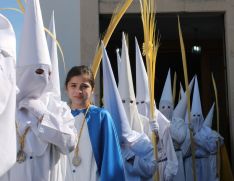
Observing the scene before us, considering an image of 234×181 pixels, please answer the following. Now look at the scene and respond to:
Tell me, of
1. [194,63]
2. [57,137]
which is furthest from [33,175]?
[194,63]

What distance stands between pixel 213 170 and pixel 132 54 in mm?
5792

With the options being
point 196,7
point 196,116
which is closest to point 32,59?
point 196,116

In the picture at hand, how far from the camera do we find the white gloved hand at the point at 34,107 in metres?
3.11

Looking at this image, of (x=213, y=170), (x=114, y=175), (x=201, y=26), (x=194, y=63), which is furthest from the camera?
(x=194, y=63)

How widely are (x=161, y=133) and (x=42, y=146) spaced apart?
3279 millimetres

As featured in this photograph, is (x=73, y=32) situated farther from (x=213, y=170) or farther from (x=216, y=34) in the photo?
(x=216, y=34)

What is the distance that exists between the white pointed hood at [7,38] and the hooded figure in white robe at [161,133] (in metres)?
3.90

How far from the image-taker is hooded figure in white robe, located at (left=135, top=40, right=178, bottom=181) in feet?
19.4

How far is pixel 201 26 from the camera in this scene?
11.7 m

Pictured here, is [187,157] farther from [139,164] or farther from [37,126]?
[37,126]

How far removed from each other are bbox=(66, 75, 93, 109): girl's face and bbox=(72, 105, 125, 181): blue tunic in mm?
106

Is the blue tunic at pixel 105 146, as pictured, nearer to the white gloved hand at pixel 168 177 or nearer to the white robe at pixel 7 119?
the white robe at pixel 7 119

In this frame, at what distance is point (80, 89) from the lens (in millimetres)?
3596

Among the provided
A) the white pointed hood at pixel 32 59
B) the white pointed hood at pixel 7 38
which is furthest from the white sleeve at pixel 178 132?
the white pointed hood at pixel 7 38
